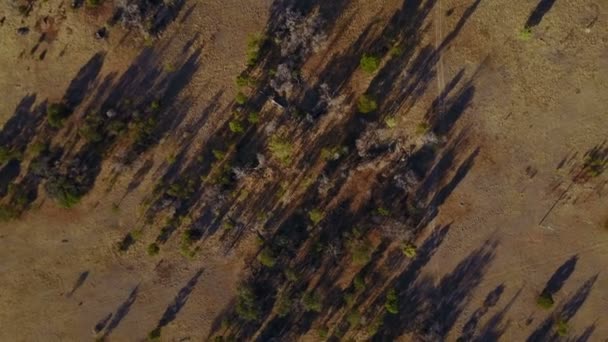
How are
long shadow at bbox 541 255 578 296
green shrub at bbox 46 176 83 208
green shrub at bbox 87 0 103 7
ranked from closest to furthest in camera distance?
green shrub at bbox 46 176 83 208 → green shrub at bbox 87 0 103 7 → long shadow at bbox 541 255 578 296

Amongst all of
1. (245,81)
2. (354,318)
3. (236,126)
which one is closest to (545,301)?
(354,318)

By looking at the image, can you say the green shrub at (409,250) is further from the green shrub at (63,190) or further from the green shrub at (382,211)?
the green shrub at (63,190)

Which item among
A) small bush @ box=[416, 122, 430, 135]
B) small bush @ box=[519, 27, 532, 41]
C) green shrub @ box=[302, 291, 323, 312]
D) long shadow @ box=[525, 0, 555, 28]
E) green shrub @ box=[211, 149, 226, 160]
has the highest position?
long shadow @ box=[525, 0, 555, 28]

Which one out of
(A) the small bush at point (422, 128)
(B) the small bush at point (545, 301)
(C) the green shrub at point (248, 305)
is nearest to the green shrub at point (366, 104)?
(A) the small bush at point (422, 128)

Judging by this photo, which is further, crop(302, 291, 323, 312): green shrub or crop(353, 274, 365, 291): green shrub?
crop(353, 274, 365, 291): green shrub

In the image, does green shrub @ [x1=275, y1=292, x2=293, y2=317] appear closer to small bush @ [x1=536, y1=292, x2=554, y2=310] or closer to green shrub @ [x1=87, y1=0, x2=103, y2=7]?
small bush @ [x1=536, y1=292, x2=554, y2=310]

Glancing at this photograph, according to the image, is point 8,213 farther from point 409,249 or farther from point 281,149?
point 409,249

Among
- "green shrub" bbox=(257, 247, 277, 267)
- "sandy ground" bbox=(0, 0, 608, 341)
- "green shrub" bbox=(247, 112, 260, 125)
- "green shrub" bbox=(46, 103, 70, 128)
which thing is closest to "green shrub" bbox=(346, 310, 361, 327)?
"sandy ground" bbox=(0, 0, 608, 341)

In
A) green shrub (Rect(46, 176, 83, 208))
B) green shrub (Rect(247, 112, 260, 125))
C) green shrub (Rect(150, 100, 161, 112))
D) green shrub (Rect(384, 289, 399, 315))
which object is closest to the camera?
green shrub (Rect(46, 176, 83, 208))
